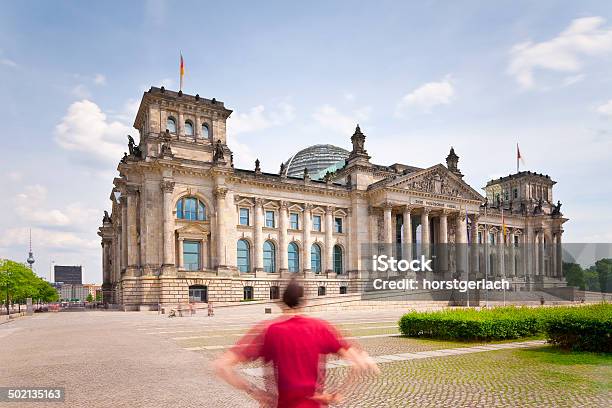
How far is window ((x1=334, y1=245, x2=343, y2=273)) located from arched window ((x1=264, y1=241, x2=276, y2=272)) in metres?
10.6

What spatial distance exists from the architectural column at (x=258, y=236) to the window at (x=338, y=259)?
1331cm

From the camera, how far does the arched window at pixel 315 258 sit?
69625 mm

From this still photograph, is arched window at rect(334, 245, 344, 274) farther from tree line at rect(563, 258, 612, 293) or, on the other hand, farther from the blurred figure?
the blurred figure

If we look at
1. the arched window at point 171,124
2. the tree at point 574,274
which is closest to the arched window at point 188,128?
the arched window at point 171,124

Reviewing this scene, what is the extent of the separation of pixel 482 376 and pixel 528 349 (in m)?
6.42

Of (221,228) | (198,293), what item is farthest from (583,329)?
(221,228)

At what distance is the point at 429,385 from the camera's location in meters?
12.9

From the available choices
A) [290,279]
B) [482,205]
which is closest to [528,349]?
[290,279]

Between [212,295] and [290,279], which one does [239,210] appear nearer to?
[212,295]

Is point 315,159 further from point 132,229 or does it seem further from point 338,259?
point 132,229

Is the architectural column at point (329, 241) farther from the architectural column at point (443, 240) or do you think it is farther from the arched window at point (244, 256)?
the architectural column at point (443, 240)

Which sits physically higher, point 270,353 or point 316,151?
point 316,151

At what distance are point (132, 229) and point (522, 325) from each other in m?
46.3

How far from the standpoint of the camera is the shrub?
1775cm
